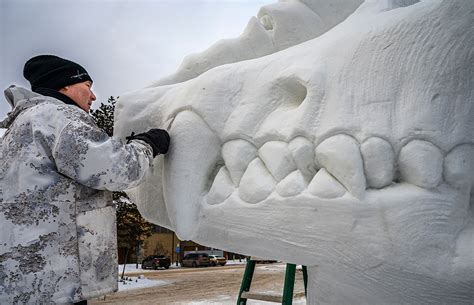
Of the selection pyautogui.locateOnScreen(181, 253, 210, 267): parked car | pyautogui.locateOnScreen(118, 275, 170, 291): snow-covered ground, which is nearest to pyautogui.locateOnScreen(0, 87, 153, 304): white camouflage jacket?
pyautogui.locateOnScreen(118, 275, 170, 291): snow-covered ground

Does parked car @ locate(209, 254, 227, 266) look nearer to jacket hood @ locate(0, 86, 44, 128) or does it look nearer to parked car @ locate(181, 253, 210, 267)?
parked car @ locate(181, 253, 210, 267)

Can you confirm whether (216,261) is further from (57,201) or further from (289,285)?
(57,201)

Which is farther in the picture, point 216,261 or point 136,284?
point 216,261

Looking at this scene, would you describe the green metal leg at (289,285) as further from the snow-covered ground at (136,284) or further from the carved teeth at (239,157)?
the snow-covered ground at (136,284)

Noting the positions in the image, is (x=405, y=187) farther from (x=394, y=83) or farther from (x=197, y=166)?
(x=197, y=166)

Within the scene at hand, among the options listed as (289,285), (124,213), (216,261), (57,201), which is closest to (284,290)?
(289,285)

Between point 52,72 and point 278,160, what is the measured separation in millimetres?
899

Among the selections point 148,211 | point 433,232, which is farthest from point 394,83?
point 148,211

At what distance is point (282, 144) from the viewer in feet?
4.41

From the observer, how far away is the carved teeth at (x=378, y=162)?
3.82ft

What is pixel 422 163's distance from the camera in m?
1.13

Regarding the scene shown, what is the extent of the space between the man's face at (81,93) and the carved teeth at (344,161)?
3.11ft

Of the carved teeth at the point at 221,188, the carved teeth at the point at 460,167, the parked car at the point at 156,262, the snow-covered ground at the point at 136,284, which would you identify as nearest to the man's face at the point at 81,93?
the carved teeth at the point at 221,188

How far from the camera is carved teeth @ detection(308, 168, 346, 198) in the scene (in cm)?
121
